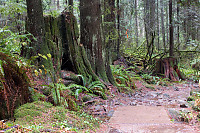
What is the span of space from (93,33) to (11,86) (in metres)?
4.96

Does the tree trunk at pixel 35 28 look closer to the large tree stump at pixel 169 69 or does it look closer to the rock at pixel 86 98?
the rock at pixel 86 98

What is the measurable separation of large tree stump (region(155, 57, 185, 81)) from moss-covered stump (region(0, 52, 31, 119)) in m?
10.5

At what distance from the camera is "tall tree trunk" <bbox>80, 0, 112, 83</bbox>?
7.76 m

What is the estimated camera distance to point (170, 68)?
493 inches

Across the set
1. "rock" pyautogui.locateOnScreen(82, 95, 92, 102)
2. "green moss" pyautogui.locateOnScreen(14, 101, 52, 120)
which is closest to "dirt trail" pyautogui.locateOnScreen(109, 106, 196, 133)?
"rock" pyautogui.locateOnScreen(82, 95, 92, 102)

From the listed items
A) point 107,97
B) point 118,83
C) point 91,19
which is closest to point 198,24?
point 118,83

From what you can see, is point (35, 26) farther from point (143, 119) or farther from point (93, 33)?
point (143, 119)

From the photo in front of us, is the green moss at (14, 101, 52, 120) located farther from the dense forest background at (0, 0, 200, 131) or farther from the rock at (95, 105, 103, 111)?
the rock at (95, 105, 103, 111)

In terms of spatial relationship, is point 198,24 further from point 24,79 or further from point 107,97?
point 24,79

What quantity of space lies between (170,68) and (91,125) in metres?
10.0

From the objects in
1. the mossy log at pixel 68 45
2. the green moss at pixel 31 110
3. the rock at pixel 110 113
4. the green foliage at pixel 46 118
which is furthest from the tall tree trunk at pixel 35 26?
the rock at pixel 110 113

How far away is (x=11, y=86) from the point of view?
3404 millimetres

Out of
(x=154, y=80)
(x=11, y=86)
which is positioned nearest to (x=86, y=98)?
(x=11, y=86)

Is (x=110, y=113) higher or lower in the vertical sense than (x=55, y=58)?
lower
